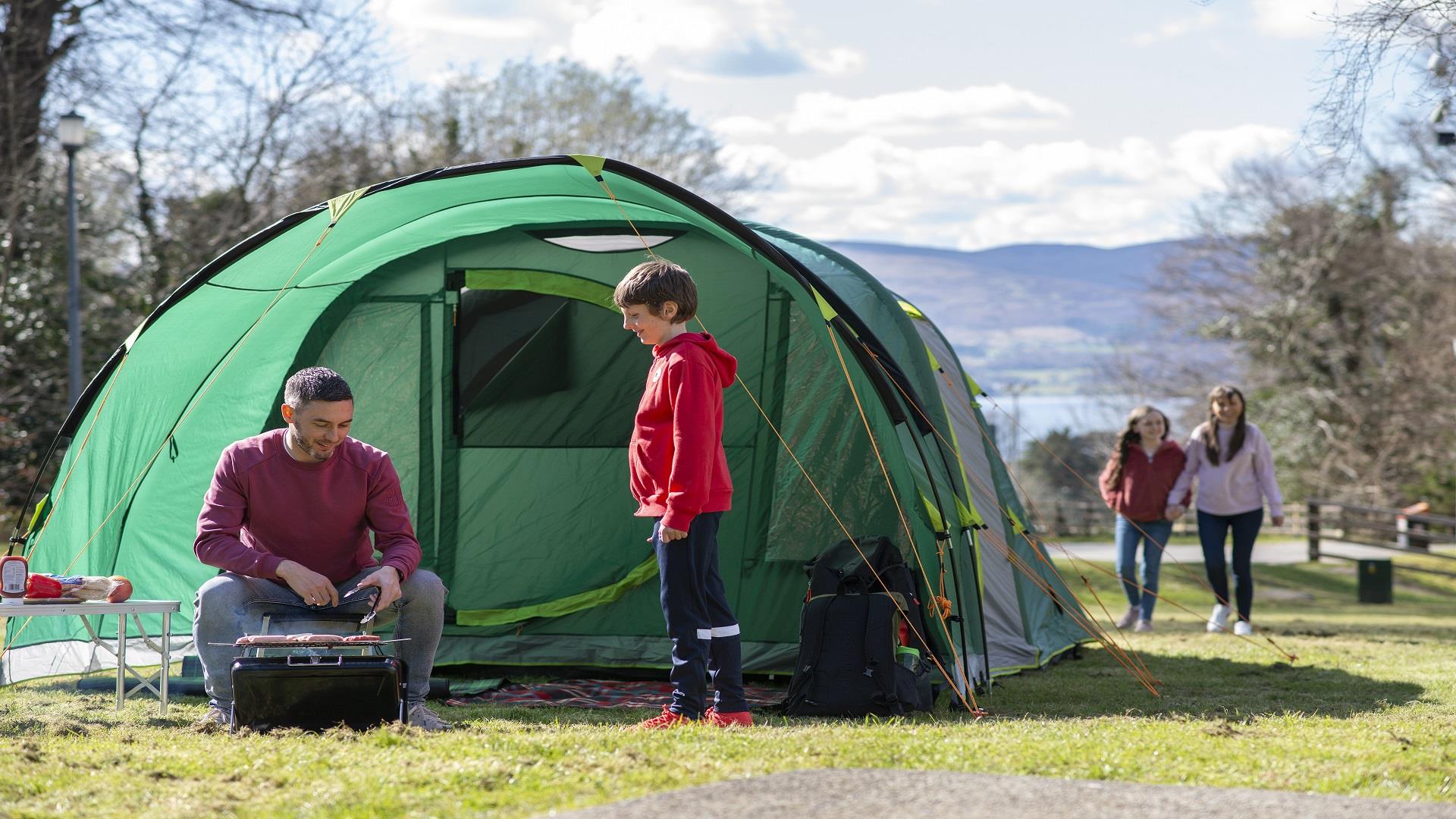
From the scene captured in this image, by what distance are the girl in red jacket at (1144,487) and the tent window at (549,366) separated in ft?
10.6

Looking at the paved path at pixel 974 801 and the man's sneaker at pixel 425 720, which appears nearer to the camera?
the paved path at pixel 974 801

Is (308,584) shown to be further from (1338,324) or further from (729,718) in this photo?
(1338,324)

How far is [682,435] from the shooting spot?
13.5 ft

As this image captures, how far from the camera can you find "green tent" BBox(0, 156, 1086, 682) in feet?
18.6

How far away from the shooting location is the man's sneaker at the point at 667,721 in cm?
412

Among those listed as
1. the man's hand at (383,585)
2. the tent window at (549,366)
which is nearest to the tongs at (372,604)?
the man's hand at (383,585)

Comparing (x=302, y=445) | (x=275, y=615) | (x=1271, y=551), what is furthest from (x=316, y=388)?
(x=1271, y=551)

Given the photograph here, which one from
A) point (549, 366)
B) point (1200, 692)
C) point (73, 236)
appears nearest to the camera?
point (1200, 692)

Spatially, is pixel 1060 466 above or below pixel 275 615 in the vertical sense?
above

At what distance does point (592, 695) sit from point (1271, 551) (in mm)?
12359

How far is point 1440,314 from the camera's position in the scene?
23.4 m

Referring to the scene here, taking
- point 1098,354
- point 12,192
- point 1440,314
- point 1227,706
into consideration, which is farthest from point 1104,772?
point 1098,354

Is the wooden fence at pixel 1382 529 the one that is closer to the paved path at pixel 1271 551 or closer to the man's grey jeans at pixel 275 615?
the paved path at pixel 1271 551

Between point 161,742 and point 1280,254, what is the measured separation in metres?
26.4
